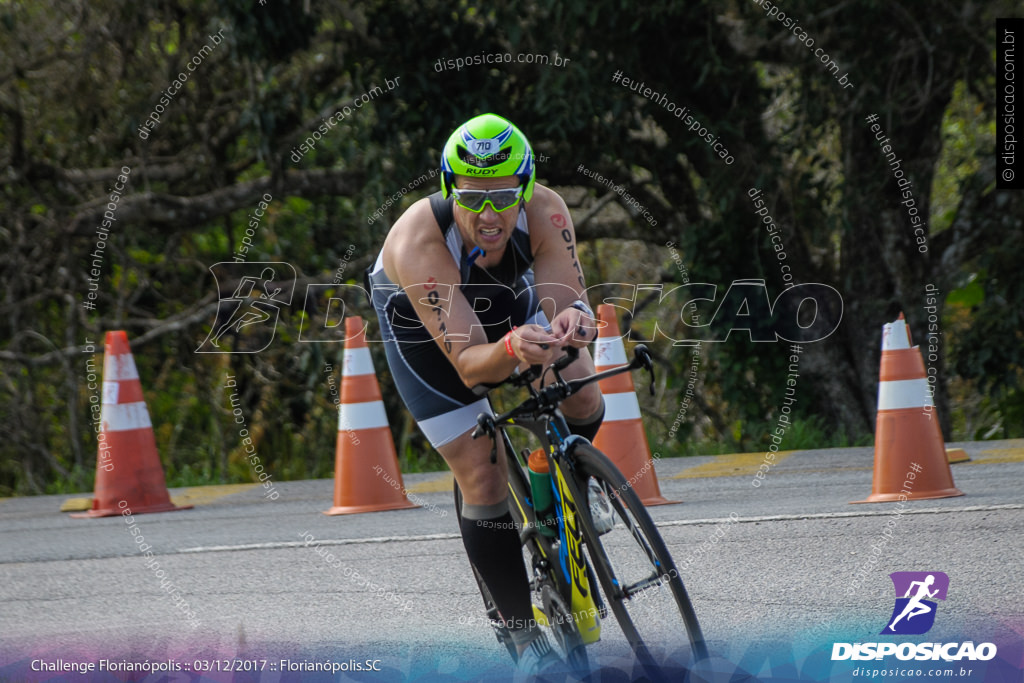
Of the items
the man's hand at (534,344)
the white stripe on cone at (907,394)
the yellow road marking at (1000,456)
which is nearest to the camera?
the man's hand at (534,344)

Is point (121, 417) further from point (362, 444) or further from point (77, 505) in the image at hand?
point (362, 444)

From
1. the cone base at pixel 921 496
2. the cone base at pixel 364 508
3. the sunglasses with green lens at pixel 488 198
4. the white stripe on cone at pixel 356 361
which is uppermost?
the sunglasses with green lens at pixel 488 198

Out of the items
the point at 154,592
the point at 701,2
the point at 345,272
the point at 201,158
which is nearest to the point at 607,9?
the point at 701,2

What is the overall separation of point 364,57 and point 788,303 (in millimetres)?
4196

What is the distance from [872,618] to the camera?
4.16 meters

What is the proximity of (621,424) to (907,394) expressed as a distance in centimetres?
145

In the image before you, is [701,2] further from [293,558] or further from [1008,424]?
[293,558]

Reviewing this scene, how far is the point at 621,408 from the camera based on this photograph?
6613 mm

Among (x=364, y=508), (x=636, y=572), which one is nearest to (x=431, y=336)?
(x=636, y=572)

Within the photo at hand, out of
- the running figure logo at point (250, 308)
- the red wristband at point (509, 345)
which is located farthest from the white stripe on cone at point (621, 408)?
the running figure logo at point (250, 308)

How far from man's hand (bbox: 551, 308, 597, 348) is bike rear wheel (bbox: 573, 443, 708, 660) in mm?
304

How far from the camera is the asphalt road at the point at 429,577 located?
419 centimetres

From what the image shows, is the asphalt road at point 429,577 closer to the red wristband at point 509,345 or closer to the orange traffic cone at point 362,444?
the orange traffic cone at point 362,444

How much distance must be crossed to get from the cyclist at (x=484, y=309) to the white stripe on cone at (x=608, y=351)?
2.43 meters
